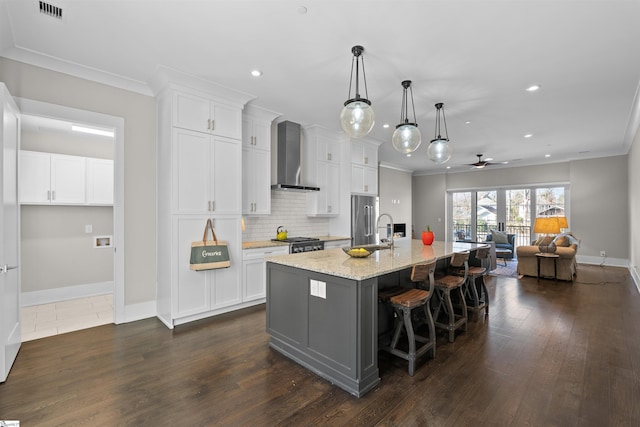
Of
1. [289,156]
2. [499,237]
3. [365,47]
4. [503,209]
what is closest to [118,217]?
[289,156]

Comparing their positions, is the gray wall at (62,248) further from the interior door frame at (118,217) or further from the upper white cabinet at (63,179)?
the interior door frame at (118,217)

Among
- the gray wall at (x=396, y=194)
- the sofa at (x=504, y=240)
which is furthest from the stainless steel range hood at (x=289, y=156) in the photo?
the sofa at (x=504, y=240)

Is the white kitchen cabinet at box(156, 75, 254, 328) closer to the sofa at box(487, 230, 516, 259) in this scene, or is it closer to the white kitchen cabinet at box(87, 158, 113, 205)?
the white kitchen cabinet at box(87, 158, 113, 205)

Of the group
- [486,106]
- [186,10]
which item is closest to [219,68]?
[186,10]

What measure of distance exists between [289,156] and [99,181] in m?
3.11

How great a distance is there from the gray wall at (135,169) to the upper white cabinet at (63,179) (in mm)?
1727

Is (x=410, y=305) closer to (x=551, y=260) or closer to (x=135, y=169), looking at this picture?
(x=135, y=169)

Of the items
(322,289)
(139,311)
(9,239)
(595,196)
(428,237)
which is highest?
(595,196)

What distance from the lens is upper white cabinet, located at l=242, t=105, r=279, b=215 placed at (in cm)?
446

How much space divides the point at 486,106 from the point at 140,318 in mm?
5491

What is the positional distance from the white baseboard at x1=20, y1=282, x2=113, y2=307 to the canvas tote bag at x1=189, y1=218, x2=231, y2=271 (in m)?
2.63

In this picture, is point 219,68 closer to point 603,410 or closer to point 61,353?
point 61,353

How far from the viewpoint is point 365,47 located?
2789 mm

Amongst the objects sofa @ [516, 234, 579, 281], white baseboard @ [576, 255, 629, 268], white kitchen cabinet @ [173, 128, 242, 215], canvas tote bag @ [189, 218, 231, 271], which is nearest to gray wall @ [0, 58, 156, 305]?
white kitchen cabinet @ [173, 128, 242, 215]
